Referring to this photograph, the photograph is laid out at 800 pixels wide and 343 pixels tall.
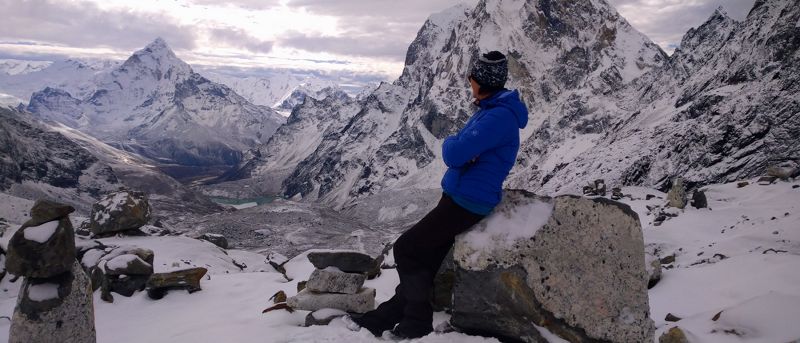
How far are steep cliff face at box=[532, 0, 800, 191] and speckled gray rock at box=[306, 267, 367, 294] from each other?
4420 cm

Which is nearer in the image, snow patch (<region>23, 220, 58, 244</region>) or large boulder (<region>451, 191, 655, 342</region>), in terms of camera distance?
large boulder (<region>451, 191, 655, 342</region>)

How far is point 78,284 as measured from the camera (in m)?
7.93

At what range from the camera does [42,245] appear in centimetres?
742

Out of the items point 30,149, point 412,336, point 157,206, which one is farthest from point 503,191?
point 30,149

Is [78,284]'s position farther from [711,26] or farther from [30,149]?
[30,149]

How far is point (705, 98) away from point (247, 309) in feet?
253

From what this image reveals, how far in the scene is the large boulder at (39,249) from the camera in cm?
740

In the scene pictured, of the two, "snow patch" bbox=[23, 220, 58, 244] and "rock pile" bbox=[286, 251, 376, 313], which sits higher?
"snow patch" bbox=[23, 220, 58, 244]

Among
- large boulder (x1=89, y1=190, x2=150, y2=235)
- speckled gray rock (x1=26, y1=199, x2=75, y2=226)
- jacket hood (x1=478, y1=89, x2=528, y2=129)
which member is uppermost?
jacket hood (x1=478, y1=89, x2=528, y2=129)

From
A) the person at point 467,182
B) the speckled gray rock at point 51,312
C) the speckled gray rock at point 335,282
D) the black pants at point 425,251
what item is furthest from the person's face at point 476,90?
the speckled gray rock at point 51,312

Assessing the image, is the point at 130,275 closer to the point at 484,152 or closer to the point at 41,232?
the point at 41,232

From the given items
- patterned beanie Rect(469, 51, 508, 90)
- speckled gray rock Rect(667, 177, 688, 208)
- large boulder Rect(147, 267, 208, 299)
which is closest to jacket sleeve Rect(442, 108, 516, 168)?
patterned beanie Rect(469, 51, 508, 90)

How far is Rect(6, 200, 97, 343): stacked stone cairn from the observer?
743 centimetres

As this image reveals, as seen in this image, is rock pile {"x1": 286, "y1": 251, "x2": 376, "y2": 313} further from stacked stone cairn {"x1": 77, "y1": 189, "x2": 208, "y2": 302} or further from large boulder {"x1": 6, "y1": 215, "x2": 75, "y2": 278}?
stacked stone cairn {"x1": 77, "y1": 189, "x2": 208, "y2": 302}
